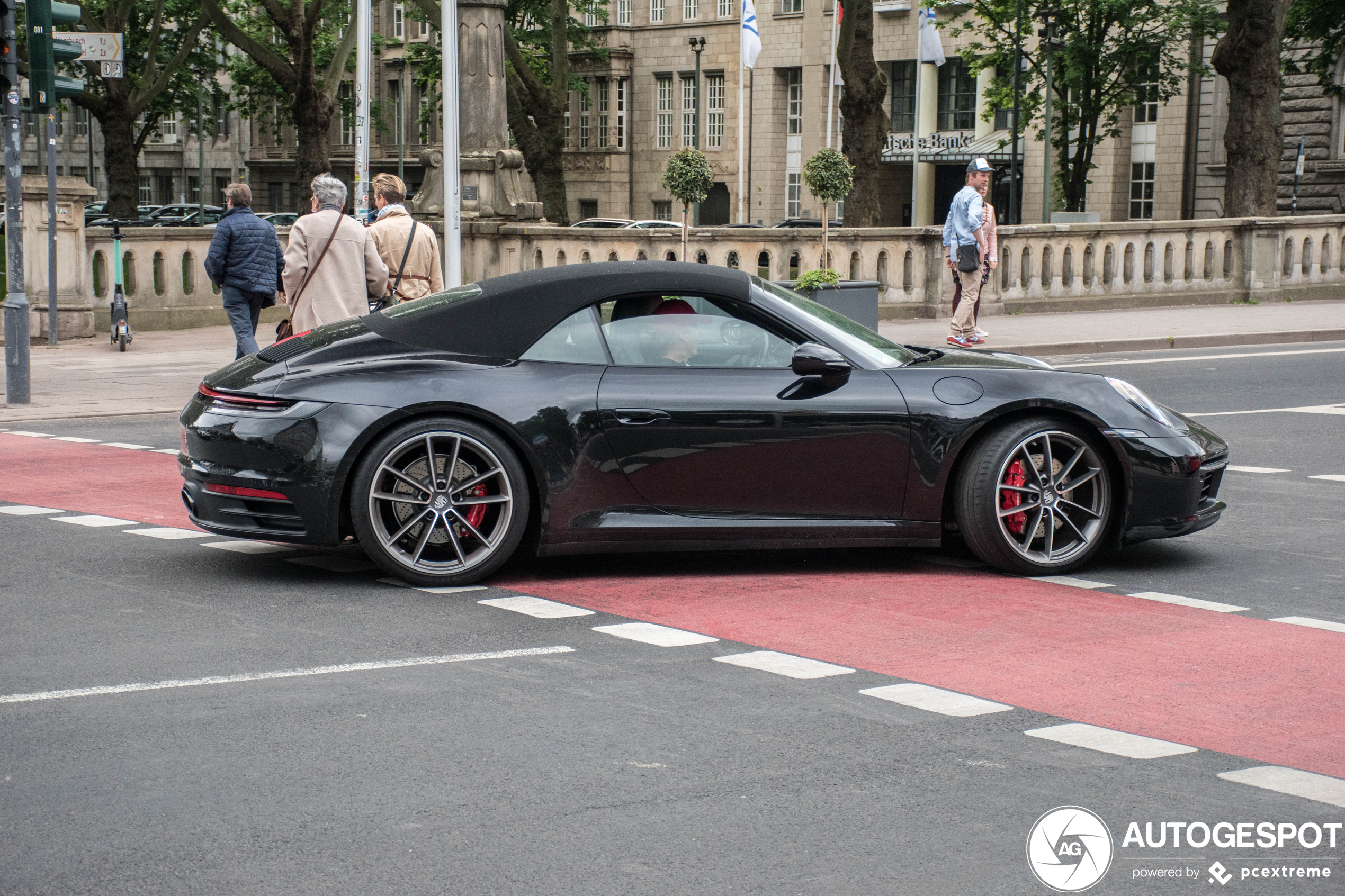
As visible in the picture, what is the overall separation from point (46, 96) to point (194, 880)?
41.5 feet

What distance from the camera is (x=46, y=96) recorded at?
15.0m

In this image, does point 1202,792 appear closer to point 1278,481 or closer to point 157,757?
point 157,757

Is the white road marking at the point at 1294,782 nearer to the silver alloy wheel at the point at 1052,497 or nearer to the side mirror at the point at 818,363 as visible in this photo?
the silver alloy wheel at the point at 1052,497

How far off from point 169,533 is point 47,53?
8091 mm

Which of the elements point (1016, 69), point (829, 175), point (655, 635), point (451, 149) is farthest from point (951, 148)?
point (655, 635)

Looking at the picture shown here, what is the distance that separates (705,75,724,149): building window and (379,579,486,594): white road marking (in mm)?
58067

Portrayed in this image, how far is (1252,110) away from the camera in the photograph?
2850cm

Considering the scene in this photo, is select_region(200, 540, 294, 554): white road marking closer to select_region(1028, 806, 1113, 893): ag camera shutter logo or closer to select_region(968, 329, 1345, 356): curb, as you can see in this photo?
select_region(1028, 806, 1113, 893): ag camera shutter logo

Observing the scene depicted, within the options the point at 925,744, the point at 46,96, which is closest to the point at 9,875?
the point at 925,744

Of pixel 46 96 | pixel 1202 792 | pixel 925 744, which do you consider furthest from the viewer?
pixel 46 96

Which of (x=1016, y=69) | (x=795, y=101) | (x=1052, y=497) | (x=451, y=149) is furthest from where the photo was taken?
(x=795, y=101)

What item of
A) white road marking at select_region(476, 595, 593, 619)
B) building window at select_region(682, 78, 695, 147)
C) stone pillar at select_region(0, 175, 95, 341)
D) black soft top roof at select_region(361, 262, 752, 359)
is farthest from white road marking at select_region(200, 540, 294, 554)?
building window at select_region(682, 78, 695, 147)

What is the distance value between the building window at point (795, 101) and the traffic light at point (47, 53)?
48.0m

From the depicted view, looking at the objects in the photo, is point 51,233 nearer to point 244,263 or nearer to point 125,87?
point 244,263
